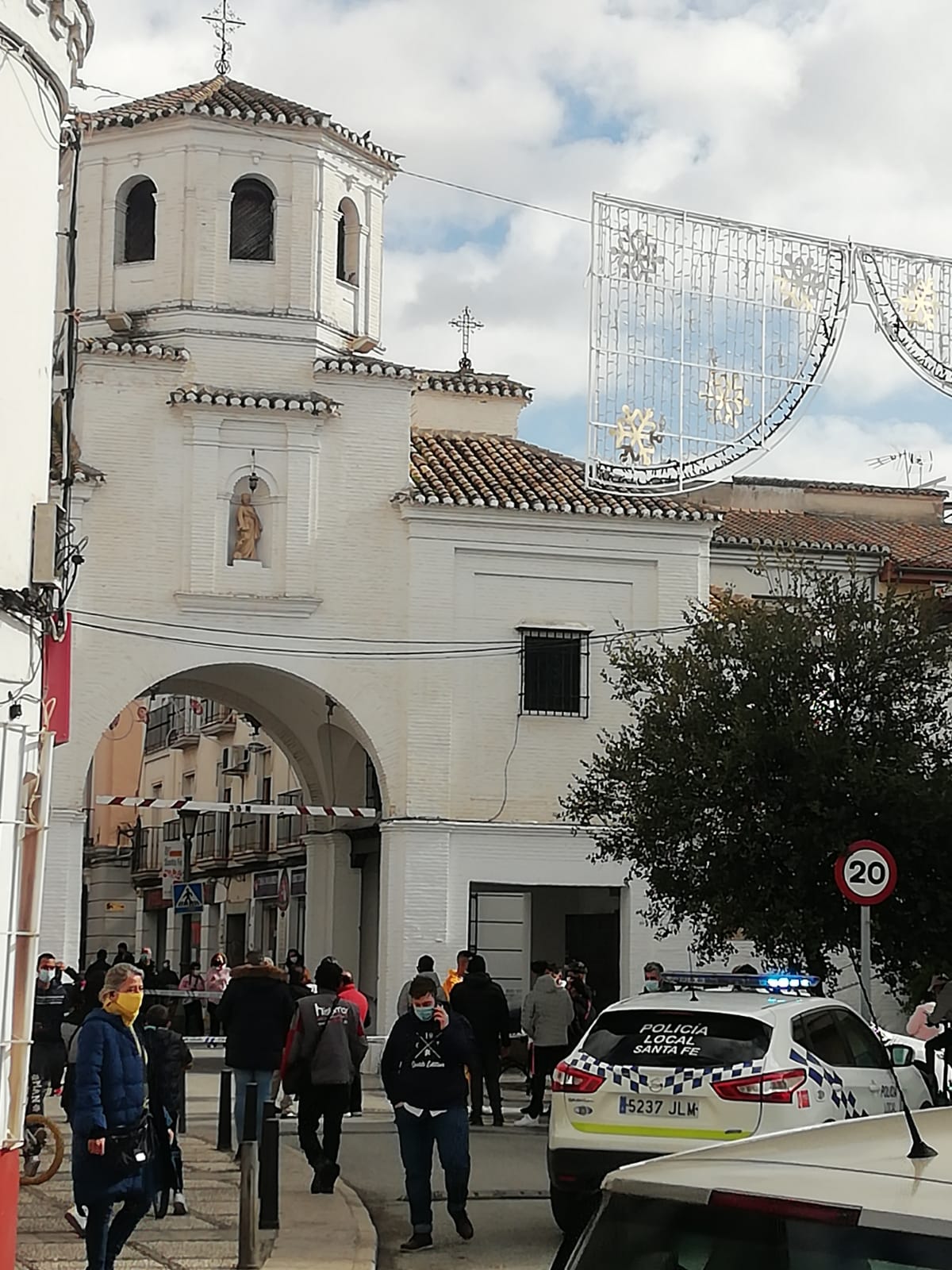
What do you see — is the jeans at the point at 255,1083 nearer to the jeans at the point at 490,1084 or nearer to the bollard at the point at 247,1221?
the bollard at the point at 247,1221

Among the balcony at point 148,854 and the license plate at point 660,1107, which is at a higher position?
the balcony at point 148,854

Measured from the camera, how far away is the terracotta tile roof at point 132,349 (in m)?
31.7

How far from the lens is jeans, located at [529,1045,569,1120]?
22469mm

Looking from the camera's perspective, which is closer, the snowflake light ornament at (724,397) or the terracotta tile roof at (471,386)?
the snowflake light ornament at (724,397)

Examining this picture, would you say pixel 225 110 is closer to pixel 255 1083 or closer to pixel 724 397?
pixel 724 397

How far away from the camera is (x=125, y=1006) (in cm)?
1081

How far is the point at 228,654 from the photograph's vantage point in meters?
31.7

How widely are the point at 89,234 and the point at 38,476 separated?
73.2ft

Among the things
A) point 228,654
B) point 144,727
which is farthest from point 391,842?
point 144,727

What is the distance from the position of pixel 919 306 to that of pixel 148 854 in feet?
122

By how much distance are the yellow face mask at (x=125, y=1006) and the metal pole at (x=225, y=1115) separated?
27.1 ft

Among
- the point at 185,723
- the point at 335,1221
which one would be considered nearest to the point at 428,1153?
the point at 335,1221

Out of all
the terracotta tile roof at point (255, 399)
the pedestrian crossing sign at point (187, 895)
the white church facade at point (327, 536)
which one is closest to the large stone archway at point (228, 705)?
the white church facade at point (327, 536)

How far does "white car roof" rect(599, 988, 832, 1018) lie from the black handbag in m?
4.01
